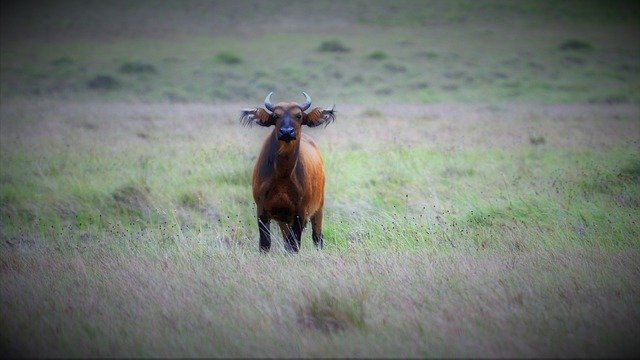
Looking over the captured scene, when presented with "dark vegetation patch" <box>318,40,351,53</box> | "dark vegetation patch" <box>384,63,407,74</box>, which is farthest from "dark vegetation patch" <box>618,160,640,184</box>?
"dark vegetation patch" <box>318,40,351,53</box>

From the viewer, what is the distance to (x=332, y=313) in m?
4.53

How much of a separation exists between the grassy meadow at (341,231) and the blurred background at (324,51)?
1461mm

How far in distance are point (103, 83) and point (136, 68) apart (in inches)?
163

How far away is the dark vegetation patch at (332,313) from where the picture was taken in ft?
14.6

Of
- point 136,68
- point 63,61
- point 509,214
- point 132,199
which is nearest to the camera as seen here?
point 509,214

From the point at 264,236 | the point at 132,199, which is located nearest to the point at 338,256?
the point at 264,236

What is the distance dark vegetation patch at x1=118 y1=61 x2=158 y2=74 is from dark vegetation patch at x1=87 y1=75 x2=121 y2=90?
111 inches

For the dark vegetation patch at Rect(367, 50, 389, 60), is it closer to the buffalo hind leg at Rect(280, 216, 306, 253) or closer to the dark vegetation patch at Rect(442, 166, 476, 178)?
the dark vegetation patch at Rect(442, 166, 476, 178)

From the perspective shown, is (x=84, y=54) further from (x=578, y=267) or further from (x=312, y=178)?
(x=578, y=267)

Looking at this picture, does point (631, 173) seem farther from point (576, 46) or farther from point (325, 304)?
point (576, 46)

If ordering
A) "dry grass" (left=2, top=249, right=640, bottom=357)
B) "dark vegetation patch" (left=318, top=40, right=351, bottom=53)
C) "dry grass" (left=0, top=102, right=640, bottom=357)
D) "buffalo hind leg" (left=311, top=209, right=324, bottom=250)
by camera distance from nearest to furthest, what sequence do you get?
1. "dry grass" (left=2, top=249, right=640, bottom=357)
2. "dry grass" (left=0, top=102, right=640, bottom=357)
3. "buffalo hind leg" (left=311, top=209, right=324, bottom=250)
4. "dark vegetation patch" (left=318, top=40, right=351, bottom=53)

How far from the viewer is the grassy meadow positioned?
170 inches

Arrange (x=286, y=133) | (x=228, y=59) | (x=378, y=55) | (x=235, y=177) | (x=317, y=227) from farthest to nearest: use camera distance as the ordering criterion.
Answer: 1. (x=378, y=55)
2. (x=228, y=59)
3. (x=235, y=177)
4. (x=317, y=227)
5. (x=286, y=133)

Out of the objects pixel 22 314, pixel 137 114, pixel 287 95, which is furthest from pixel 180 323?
pixel 287 95
